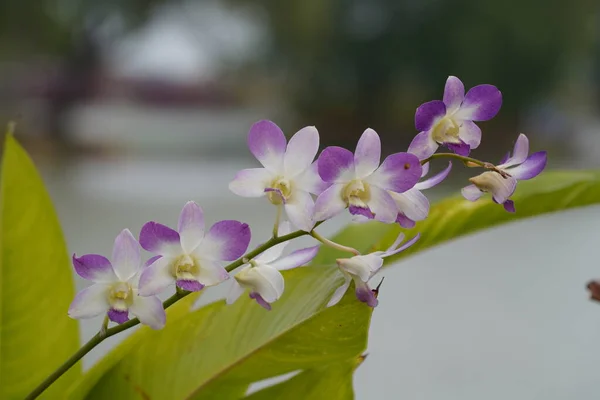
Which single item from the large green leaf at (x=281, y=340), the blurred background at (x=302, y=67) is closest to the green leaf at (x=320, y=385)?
the large green leaf at (x=281, y=340)

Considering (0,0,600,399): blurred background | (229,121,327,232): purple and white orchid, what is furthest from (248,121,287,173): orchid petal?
(0,0,600,399): blurred background

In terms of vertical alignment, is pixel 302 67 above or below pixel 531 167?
below

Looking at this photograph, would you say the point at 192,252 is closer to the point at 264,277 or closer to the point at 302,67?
the point at 264,277

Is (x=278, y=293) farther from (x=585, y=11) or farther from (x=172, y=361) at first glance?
(x=585, y=11)

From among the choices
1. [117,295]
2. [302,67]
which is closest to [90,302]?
[117,295]

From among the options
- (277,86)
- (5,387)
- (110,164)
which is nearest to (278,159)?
(5,387)

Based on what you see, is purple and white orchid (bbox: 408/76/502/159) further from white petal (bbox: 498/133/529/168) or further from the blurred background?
the blurred background

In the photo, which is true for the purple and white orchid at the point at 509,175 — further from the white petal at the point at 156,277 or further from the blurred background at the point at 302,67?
the blurred background at the point at 302,67
